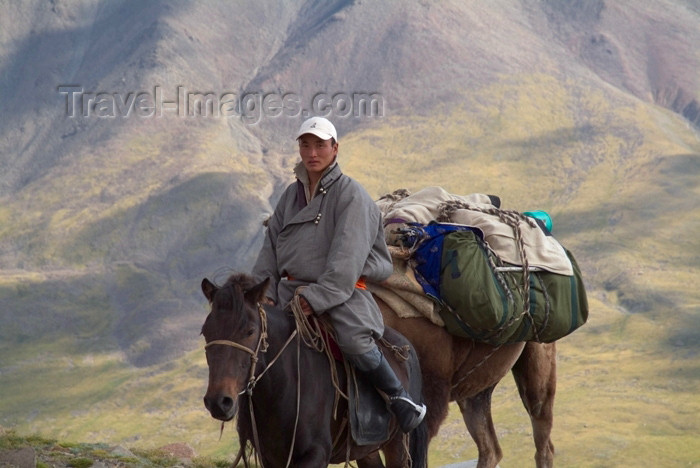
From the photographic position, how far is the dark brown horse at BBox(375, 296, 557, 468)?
914 cm

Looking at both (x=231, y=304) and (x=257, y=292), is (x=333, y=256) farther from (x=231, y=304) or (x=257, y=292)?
(x=231, y=304)

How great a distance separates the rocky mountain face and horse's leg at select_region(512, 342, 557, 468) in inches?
4420

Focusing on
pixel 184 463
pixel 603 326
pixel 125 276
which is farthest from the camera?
pixel 125 276

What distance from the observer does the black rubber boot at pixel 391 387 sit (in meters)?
7.21

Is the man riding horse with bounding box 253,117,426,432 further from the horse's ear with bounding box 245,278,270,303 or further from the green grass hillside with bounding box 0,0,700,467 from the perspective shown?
the green grass hillside with bounding box 0,0,700,467

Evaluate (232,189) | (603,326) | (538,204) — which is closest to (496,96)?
(538,204)

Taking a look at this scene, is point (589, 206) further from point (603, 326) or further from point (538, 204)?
point (603, 326)

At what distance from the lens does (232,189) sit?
6358 inches

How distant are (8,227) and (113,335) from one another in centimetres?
4215

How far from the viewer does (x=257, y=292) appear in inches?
256

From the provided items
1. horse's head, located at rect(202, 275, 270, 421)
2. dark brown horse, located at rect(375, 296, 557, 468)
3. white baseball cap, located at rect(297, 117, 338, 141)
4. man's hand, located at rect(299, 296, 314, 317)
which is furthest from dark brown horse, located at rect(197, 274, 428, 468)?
dark brown horse, located at rect(375, 296, 557, 468)

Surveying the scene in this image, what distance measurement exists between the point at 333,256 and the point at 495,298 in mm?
2635

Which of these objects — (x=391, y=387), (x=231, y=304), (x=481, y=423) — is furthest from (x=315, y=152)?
(x=481, y=423)

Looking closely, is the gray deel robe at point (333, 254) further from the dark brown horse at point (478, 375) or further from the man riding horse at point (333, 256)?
the dark brown horse at point (478, 375)
